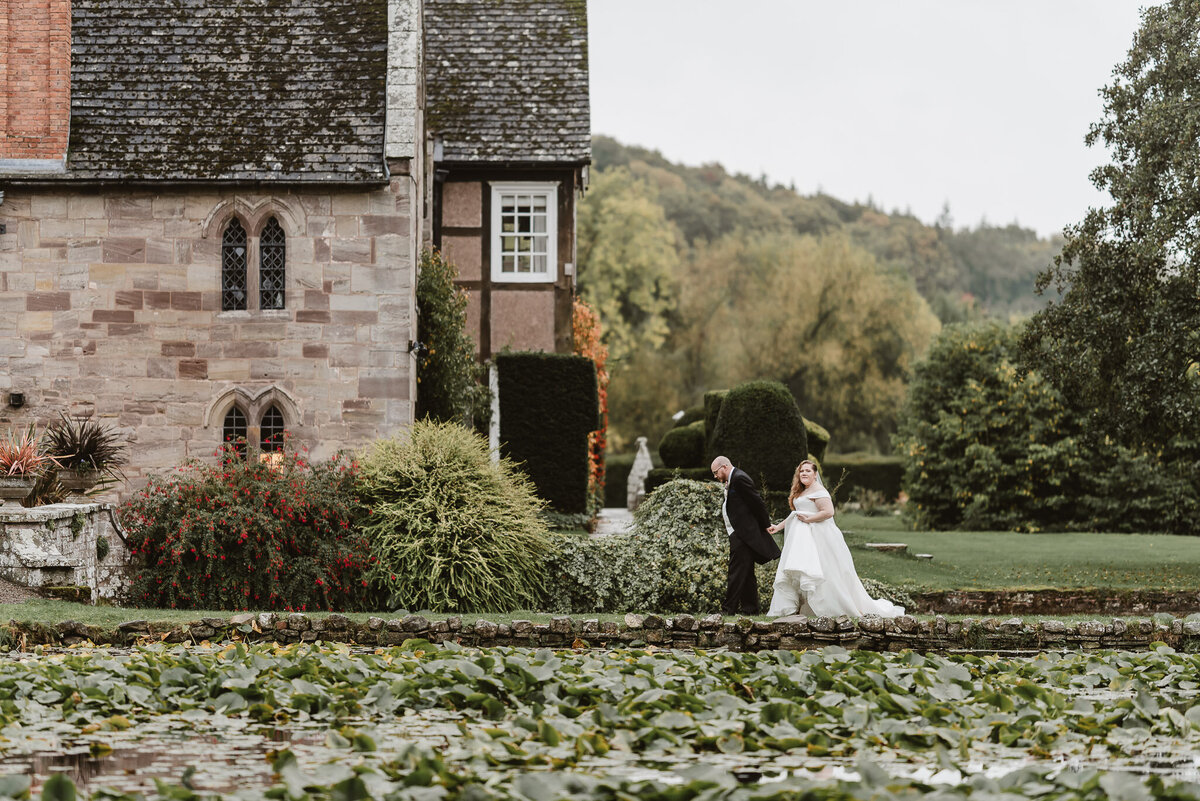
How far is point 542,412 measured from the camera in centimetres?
2225

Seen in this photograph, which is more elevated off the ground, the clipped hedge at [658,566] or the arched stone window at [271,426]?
the arched stone window at [271,426]

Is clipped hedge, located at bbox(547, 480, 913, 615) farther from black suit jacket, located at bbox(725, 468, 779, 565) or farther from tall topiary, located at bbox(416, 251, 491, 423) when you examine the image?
tall topiary, located at bbox(416, 251, 491, 423)

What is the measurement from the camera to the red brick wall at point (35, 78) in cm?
1870

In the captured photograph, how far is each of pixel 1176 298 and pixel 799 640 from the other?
30.9ft

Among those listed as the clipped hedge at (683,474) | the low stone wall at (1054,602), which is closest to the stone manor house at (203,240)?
the clipped hedge at (683,474)

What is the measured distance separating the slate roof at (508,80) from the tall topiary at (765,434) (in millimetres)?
5474

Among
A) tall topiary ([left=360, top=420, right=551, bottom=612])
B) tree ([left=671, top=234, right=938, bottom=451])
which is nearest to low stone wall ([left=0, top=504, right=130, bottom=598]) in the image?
tall topiary ([left=360, top=420, right=551, bottom=612])

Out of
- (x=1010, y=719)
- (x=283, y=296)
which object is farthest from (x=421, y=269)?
(x=1010, y=719)

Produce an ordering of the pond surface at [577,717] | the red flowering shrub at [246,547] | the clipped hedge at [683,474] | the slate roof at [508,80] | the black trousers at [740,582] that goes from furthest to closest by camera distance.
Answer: the clipped hedge at [683,474] → the slate roof at [508,80] → the red flowering shrub at [246,547] → the black trousers at [740,582] → the pond surface at [577,717]

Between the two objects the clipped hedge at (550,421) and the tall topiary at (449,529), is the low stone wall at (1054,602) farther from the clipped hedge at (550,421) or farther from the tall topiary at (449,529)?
the clipped hedge at (550,421)

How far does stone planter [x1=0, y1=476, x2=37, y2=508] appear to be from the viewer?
13844 millimetres

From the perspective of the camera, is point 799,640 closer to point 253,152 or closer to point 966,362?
point 253,152

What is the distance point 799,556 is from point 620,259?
38425 mm

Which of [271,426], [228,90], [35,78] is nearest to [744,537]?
[271,426]
